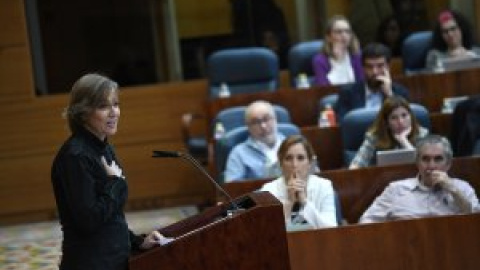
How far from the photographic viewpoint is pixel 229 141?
5.71 m

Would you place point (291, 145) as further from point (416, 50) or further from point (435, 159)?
point (416, 50)

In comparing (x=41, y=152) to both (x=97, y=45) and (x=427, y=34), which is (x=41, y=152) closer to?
(x=97, y=45)

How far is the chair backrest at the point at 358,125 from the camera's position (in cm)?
550

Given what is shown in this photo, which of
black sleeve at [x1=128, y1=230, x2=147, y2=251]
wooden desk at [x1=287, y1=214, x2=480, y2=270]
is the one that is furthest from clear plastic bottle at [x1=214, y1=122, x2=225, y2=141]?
black sleeve at [x1=128, y1=230, x2=147, y2=251]

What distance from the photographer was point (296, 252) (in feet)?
11.9

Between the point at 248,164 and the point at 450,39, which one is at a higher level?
the point at 450,39

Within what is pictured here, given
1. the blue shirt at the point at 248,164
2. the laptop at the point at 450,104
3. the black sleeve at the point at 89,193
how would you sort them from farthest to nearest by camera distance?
the laptop at the point at 450,104 < the blue shirt at the point at 248,164 < the black sleeve at the point at 89,193

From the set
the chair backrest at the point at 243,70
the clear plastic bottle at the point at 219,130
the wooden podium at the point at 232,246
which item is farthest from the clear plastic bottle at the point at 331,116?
the wooden podium at the point at 232,246

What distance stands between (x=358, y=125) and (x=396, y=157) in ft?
2.20

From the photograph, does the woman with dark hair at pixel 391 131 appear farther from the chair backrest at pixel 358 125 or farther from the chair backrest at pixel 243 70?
the chair backrest at pixel 243 70

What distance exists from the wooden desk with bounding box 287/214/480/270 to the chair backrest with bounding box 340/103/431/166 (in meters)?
1.80

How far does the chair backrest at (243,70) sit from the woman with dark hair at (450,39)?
3.85ft

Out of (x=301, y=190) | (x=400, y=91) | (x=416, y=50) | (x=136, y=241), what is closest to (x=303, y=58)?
(x=416, y=50)

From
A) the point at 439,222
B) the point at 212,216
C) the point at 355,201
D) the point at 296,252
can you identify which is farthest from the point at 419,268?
the point at 212,216
